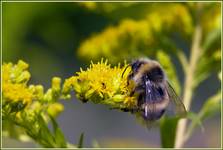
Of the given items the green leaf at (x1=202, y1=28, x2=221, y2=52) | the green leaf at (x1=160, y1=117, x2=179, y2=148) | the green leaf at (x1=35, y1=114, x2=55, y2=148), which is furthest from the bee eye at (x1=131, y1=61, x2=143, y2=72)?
the green leaf at (x1=202, y1=28, x2=221, y2=52)

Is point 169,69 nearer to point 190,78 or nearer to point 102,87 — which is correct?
point 190,78

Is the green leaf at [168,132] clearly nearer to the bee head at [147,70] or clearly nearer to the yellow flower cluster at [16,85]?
the bee head at [147,70]

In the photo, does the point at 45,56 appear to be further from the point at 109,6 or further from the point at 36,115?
the point at 36,115

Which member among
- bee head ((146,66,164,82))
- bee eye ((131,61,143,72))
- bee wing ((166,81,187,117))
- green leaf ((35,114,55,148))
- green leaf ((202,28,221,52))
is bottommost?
green leaf ((35,114,55,148))

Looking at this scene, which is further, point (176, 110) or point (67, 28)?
point (67, 28)

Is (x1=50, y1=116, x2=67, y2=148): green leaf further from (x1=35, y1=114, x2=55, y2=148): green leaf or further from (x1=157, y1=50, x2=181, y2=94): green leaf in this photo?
(x1=157, y1=50, x2=181, y2=94): green leaf

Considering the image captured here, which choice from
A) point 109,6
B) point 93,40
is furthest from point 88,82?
point 93,40
